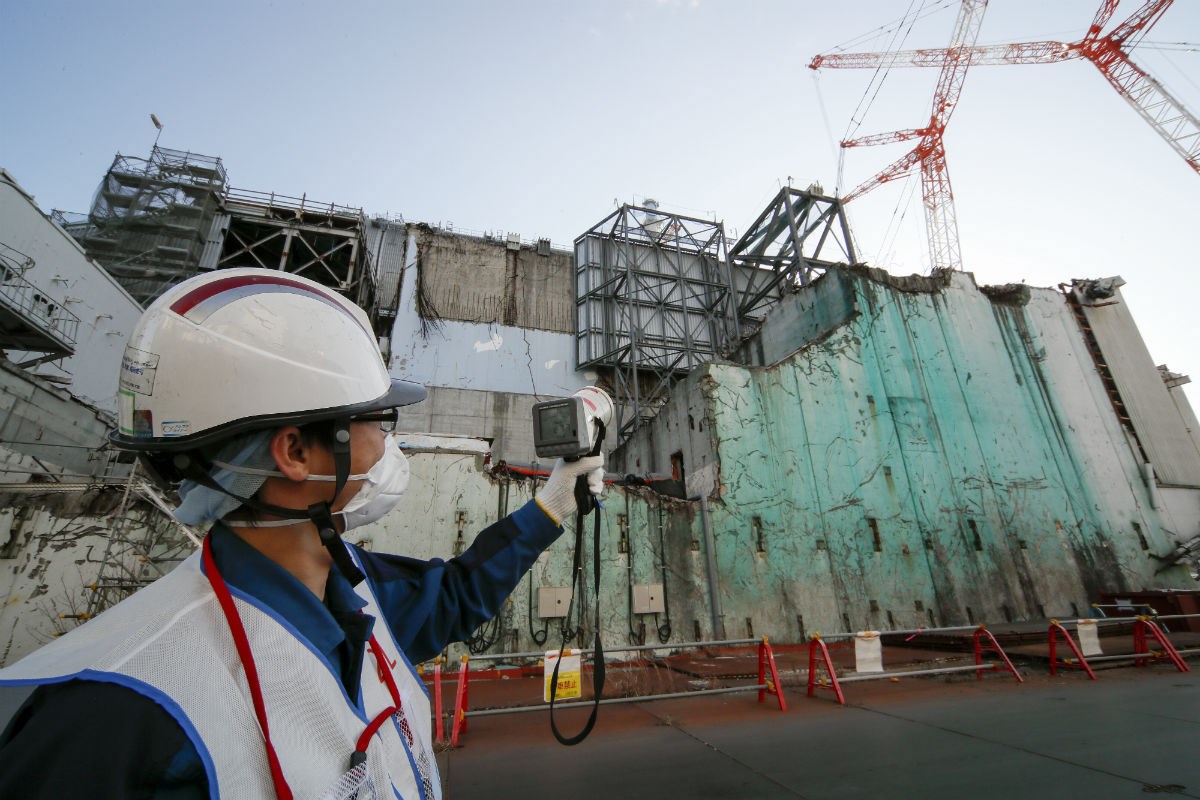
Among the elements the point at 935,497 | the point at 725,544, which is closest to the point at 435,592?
the point at 725,544

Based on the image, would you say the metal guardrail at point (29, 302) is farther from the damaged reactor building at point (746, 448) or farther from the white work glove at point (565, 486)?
the white work glove at point (565, 486)

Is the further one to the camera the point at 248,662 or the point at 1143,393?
the point at 1143,393

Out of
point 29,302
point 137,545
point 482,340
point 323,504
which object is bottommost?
point 323,504

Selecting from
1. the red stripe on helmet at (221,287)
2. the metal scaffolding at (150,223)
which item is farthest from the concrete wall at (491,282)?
the red stripe on helmet at (221,287)

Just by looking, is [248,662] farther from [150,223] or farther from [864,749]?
[150,223]

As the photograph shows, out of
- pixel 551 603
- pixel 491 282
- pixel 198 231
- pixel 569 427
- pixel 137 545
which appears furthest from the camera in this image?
pixel 491 282

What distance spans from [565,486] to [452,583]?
65 cm

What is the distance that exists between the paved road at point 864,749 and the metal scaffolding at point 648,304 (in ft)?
48.3

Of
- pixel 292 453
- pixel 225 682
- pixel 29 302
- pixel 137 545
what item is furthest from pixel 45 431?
pixel 225 682

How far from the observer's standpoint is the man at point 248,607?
0.81 meters

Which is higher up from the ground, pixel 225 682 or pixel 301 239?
pixel 301 239

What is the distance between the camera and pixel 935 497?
11867 millimetres

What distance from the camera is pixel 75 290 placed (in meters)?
14.9

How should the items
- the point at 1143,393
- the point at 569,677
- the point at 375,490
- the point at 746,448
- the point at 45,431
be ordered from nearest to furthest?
the point at 375,490, the point at 569,677, the point at 746,448, the point at 45,431, the point at 1143,393
